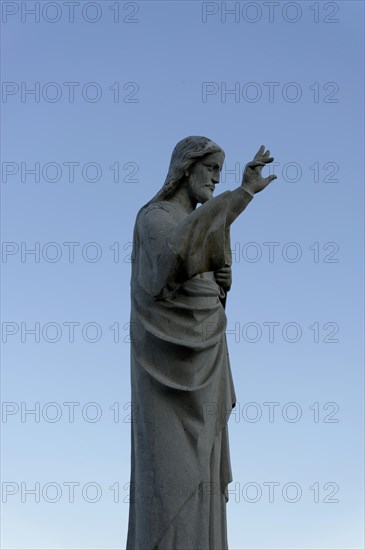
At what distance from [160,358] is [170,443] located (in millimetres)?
915

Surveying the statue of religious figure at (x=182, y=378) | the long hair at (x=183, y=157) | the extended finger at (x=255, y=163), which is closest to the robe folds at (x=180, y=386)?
the statue of religious figure at (x=182, y=378)

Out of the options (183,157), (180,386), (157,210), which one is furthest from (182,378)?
(183,157)

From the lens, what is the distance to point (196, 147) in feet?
43.8

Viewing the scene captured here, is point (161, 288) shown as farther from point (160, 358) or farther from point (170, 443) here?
point (170, 443)

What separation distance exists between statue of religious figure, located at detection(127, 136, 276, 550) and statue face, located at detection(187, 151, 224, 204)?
0.46 meters

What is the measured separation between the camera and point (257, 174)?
12.7 m

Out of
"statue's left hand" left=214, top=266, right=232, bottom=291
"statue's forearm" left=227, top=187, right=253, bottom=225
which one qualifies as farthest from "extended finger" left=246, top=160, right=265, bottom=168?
"statue's left hand" left=214, top=266, right=232, bottom=291

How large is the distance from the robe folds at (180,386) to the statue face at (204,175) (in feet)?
1.90

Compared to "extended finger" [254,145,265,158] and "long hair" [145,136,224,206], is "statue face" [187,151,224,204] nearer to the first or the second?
"long hair" [145,136,224,206]

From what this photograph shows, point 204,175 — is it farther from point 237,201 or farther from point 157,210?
point 237,201

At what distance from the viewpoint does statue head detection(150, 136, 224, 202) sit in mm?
13312

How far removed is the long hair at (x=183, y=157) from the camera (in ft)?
43.7

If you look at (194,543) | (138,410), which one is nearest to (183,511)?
(194,543)

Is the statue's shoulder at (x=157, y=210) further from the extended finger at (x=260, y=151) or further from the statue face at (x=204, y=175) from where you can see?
the extended finger at (x=260, y=151)
